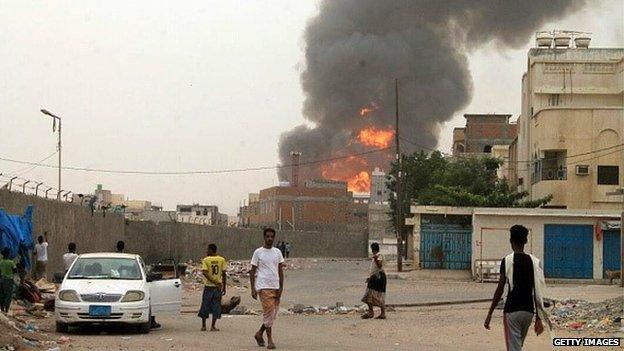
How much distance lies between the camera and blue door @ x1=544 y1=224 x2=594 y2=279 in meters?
38.1

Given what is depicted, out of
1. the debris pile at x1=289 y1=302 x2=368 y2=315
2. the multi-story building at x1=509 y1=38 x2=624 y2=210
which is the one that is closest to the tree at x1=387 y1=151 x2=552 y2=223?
the multi-story building at x1=509 y1=38 x2=624 y2=210

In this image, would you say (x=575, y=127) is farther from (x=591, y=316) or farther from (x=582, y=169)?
(x=591, y=316)

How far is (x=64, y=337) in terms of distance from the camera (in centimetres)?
1498

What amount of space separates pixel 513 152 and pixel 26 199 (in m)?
43.4

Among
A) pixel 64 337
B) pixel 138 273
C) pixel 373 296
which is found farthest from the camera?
pixel 373 296

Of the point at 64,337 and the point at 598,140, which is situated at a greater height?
the point at 598,140

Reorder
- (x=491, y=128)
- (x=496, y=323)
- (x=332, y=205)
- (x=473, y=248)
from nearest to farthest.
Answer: (x=496, y=323)
(x=473, y=248)
(x=491, y=128)
(x=332, y=205)

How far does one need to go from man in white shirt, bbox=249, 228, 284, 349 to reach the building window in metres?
37.0

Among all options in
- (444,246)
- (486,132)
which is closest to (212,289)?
(444,246)

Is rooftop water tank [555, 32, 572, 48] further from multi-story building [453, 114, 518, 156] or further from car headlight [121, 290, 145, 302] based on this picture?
car headlight [121, 290, 145, 302]

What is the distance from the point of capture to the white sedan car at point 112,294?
51.1 feet

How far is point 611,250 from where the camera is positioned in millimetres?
38062

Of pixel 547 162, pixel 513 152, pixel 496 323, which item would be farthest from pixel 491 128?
pixel 496 323

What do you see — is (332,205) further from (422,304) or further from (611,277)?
(422,304)
